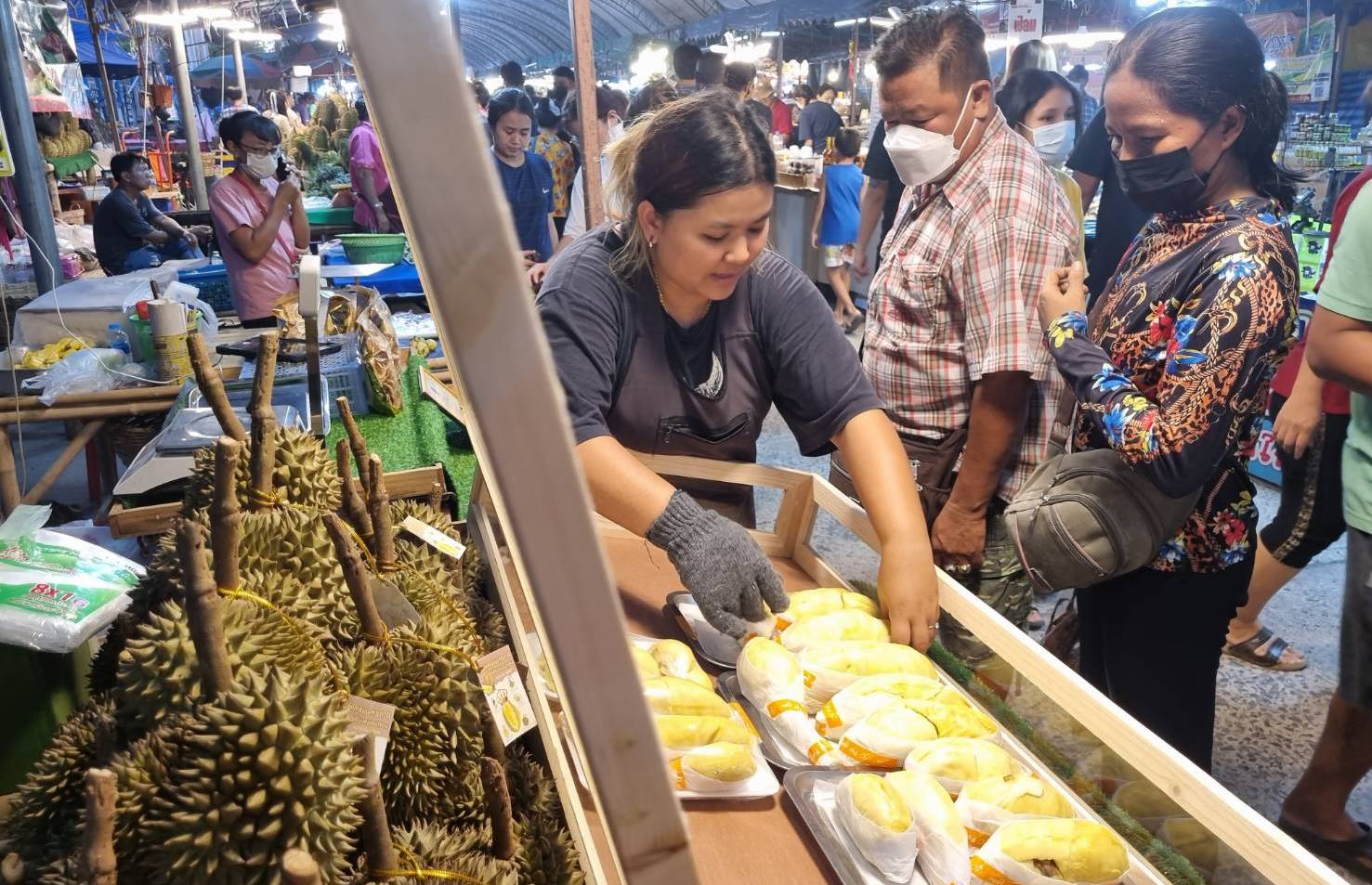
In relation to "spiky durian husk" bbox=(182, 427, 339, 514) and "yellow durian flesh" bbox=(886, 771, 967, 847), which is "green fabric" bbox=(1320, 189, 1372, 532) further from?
"spiky durian husk" bbox=(182, 427, 339, 514)

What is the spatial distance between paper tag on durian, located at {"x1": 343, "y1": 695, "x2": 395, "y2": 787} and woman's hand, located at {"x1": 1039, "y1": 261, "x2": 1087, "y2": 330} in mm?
1523

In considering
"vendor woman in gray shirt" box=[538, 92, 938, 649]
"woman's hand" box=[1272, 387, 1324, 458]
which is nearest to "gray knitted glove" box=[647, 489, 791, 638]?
"vendor woman in gray shirt" box=[538, 92, 938, 649]

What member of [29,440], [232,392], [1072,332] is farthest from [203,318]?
[1072,332]

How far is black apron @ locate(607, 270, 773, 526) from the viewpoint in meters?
1.70

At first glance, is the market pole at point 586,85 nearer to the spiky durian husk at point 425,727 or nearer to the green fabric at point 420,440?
the green fabric at point 420,440

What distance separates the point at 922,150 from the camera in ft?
7.23

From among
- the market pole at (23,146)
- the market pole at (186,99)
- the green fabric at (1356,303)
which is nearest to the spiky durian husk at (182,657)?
the green fabric at (1356,303)

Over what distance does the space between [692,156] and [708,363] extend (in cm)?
41

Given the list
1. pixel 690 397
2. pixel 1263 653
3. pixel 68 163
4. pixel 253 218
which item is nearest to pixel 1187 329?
pixel 690 397

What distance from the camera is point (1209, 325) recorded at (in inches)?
60.8

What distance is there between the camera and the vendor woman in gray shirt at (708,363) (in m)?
1.36

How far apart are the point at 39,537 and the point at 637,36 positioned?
19956mm

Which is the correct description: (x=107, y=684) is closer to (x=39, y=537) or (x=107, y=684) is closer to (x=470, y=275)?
(x=39, y=537)

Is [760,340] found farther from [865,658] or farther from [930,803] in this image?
[930,803]
